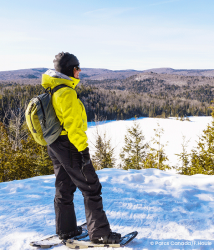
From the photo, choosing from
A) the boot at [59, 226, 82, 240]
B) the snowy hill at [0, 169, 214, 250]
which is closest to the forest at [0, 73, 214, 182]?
the boot at [59, 226, 82, 240]

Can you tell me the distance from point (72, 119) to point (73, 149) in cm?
→ 31

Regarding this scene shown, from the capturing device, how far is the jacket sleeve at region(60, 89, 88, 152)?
6.02 feet

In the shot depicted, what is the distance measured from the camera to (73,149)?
6.49 feet

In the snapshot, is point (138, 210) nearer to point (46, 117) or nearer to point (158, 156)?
point (46, 117)

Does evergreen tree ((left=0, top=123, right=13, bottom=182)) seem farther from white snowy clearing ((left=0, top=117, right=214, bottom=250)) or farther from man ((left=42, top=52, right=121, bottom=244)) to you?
man ((left=42, top=52, right=121, bottom=244))

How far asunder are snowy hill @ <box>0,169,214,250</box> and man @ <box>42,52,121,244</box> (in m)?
0.39

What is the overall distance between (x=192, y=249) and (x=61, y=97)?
185cm

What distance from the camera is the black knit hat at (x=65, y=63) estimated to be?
79.7 inches

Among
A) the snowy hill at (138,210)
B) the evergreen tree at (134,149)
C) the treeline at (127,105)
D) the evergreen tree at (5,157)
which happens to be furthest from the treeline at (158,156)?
the treeline at (127,105)

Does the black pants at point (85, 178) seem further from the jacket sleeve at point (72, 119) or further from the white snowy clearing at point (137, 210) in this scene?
the white snowy clearing at point (137, 210)

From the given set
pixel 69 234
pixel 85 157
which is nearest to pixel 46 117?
pixel 85 157

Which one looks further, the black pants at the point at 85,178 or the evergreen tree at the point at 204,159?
the evergreen tree at the point at 204,159

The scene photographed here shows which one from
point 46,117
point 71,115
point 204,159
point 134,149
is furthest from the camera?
point 134,149

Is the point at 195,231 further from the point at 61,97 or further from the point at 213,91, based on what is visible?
the point at 213,91
